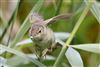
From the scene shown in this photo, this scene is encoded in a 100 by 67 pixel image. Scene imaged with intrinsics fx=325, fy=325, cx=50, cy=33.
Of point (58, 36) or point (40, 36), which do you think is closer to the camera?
point (40, 36)

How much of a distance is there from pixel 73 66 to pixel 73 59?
0.02 m

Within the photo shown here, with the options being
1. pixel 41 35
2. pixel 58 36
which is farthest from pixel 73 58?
pixel 58 36

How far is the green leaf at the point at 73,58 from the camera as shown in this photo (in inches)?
A: 24.2

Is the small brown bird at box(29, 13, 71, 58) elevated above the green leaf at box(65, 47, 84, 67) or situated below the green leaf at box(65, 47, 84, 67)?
above

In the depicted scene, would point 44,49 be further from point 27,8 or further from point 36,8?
point 27,8

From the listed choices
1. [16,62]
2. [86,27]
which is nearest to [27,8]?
[86,27]

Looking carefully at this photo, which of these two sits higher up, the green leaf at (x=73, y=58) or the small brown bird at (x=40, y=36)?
the small brown bird at (x=40, y=36)

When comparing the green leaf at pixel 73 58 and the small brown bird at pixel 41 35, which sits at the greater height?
Result: the small brown bird at pixel 41 35

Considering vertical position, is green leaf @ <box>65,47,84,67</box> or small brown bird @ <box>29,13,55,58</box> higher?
small brown bird @ <box>29,13,55,58</box>

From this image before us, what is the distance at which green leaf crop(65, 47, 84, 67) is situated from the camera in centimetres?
61

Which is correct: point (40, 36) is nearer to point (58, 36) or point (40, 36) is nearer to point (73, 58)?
point (73, 58)

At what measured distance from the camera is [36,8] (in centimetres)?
71

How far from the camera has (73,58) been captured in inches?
24.7

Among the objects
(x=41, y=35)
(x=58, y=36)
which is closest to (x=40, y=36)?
(x=41, y=35)
